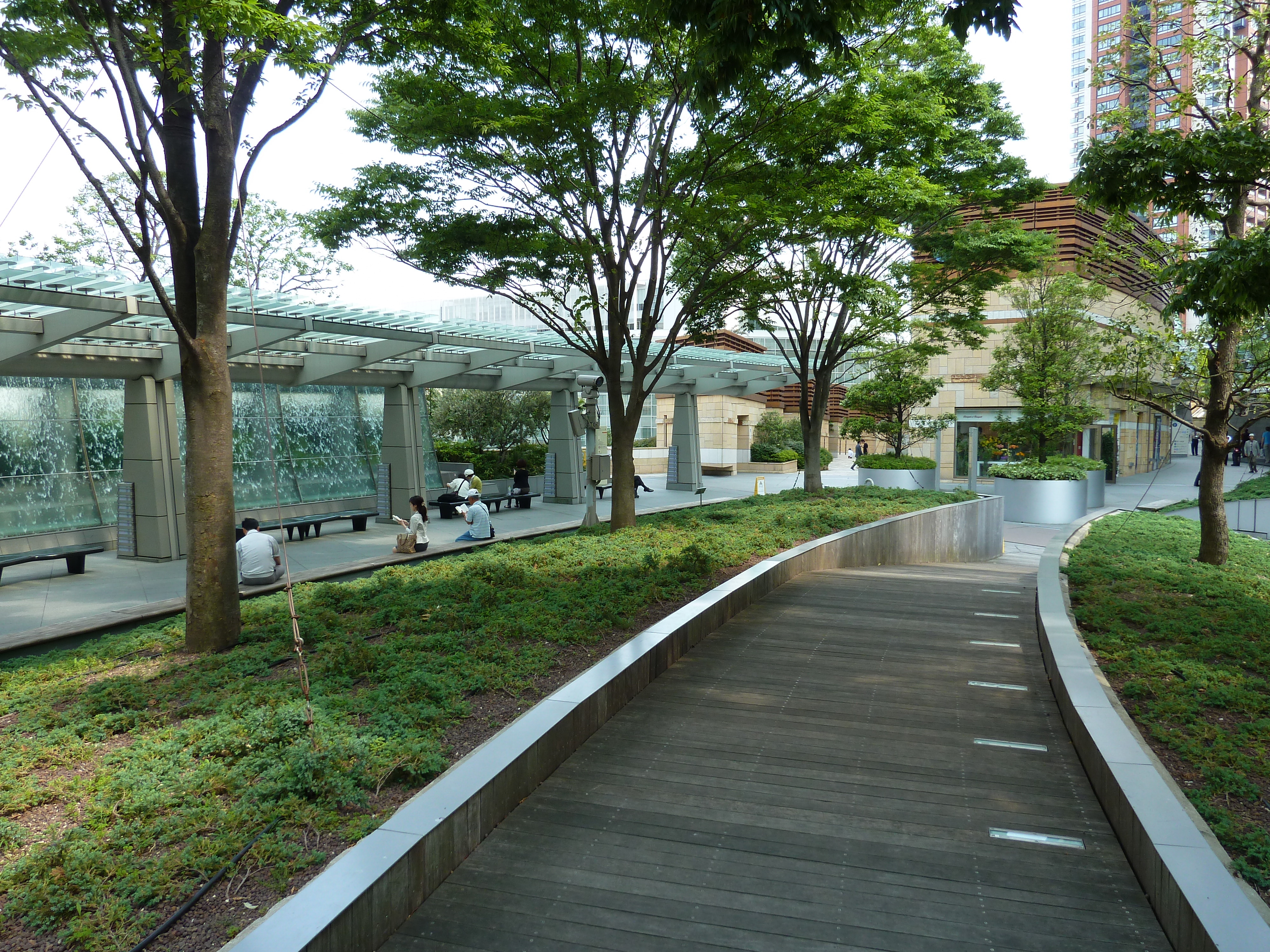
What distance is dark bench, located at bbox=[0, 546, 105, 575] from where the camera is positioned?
12.9m

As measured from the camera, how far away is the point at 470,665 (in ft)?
20.5

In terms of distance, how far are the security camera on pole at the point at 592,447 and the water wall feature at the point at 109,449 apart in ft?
17.9

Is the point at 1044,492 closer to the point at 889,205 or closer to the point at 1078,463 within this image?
the point at 1078,463

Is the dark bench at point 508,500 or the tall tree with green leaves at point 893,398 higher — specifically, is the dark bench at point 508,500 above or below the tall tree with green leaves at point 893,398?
below

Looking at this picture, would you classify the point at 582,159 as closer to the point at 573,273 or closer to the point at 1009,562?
the point at 573,273

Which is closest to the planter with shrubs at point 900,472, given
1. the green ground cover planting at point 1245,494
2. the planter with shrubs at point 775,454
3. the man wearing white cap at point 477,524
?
the green ground cover planting at point 1245,494

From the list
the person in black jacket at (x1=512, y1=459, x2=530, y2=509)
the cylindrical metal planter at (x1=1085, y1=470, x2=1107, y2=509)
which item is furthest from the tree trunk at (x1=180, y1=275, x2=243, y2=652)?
the cylindrical metal planter at (x1=1085, y1=470, x2=1107, y2=509)

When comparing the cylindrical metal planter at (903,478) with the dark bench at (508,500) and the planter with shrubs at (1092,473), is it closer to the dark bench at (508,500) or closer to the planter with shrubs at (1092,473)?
the planter with shrubs at (1092,473)

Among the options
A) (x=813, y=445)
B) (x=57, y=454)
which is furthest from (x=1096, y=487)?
(x=57, y=454)

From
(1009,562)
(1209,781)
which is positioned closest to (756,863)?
(1209,781)

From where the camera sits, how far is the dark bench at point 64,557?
12891mm

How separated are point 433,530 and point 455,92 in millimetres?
11089

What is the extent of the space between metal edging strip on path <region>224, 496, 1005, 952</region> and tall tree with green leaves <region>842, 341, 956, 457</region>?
1963cm

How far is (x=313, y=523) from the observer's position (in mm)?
18562
